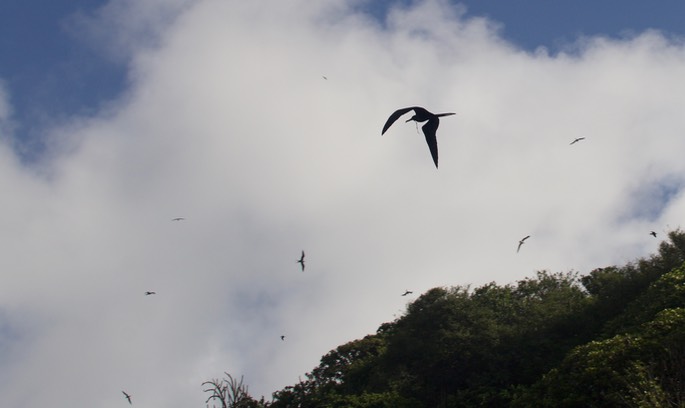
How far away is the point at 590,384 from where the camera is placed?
27.4m

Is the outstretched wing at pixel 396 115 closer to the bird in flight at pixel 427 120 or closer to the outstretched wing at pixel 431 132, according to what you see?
the bird in flight at pixel 427 120

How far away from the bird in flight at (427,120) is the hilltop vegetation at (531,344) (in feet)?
65.1

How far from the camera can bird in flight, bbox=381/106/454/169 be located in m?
8.13

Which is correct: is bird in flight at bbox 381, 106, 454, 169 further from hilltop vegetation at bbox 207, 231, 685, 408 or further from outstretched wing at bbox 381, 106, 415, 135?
hilltop vegetation at bbox 207, 231, 685, 408

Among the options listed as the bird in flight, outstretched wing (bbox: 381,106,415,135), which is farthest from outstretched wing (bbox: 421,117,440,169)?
outstretched wing (bbox: 381,106,415,135)

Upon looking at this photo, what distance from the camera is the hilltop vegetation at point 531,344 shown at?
89.6 ft

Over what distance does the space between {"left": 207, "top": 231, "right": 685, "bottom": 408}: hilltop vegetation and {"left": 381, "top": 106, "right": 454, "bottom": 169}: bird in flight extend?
65.1ft

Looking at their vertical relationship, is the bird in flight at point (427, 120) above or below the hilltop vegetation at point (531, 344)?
below

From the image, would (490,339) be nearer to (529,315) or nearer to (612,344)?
(529,315)

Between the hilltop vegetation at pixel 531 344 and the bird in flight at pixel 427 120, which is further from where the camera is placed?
the hilltop vegetation at pixel 531 344

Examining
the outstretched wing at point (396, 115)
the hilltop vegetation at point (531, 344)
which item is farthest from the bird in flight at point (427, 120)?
the hilltop vegetation at point (531, 344)

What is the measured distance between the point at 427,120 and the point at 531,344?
32985 mm

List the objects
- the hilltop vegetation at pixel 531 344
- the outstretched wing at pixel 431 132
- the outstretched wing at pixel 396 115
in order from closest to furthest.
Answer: the outstretched wing at pixel 396 115
the outstretched wing at pixel 431 132
the hilltop vegetation at pixel 531 344

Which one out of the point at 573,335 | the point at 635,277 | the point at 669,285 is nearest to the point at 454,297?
the point at 573,335
